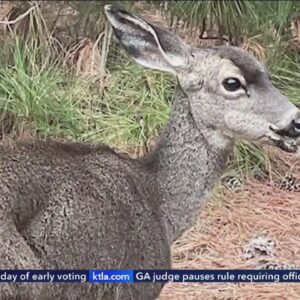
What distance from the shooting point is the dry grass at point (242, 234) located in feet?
9.69

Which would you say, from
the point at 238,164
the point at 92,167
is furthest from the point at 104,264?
the point at 238,164

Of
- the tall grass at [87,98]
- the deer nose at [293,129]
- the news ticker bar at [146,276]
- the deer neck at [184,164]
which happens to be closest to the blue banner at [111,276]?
the news ticker bar at [146,276]

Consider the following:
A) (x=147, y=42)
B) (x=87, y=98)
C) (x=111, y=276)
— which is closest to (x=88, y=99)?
(x=87, y=98)

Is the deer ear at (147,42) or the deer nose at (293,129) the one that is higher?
the deer ear at (147,42)

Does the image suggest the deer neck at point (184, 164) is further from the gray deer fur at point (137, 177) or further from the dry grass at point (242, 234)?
the dry grass at point (242, 234)

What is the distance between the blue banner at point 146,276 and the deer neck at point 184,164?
0.11m

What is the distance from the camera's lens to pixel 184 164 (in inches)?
112

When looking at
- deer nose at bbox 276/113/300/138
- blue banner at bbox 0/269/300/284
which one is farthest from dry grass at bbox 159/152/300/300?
deer nose at bbox 276/113/300/138

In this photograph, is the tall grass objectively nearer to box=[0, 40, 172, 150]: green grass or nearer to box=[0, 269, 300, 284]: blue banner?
box=[0, 40, 172, 150]: green grass

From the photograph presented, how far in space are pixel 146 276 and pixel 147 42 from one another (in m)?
0.55

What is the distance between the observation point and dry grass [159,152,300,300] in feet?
9.69

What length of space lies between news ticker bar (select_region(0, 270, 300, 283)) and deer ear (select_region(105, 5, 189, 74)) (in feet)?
1.60

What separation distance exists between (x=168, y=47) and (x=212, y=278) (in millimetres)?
565

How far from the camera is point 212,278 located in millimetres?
2875
